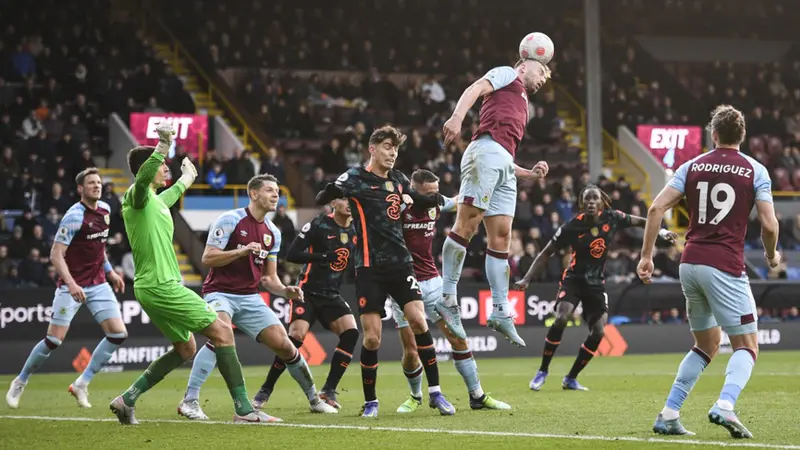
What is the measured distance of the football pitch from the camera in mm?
8742

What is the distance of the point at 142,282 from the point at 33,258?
40.6 feet

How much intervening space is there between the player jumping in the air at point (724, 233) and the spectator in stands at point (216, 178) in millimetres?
18229

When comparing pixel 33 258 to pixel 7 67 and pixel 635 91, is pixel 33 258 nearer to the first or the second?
pixel 7 67

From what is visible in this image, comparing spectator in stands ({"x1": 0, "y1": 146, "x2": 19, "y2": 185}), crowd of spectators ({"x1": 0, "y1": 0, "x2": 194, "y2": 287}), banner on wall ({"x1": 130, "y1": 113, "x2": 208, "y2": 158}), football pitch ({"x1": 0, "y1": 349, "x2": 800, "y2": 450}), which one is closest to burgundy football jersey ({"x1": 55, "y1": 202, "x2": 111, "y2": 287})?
football pitch ({"x1": 0, "y1": 349, "x2": 800, "y2": 450})

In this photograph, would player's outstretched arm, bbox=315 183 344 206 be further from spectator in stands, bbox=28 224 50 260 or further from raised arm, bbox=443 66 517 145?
spectator in stands, bbox=28 224 50 260

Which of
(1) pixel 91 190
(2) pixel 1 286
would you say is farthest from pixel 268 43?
(1) pixel 91 190

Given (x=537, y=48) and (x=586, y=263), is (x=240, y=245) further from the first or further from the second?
(x=586, y=263)

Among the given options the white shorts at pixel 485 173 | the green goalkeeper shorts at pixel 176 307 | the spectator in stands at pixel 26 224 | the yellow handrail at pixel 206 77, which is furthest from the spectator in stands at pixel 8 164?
the white shorts at pixel 485 173

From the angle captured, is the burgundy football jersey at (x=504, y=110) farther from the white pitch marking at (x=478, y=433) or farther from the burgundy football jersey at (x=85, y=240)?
the burgundy football jersey at (x=85, y=240)

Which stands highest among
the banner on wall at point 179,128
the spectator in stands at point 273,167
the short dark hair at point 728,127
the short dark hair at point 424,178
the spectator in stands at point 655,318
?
the banner on wall at point 179,128

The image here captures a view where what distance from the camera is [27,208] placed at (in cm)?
2308

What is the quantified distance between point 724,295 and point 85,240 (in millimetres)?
7668

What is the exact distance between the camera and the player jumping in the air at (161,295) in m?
9.98

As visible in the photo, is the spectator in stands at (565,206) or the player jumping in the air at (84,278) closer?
the player jumping in the air at (84,278)
